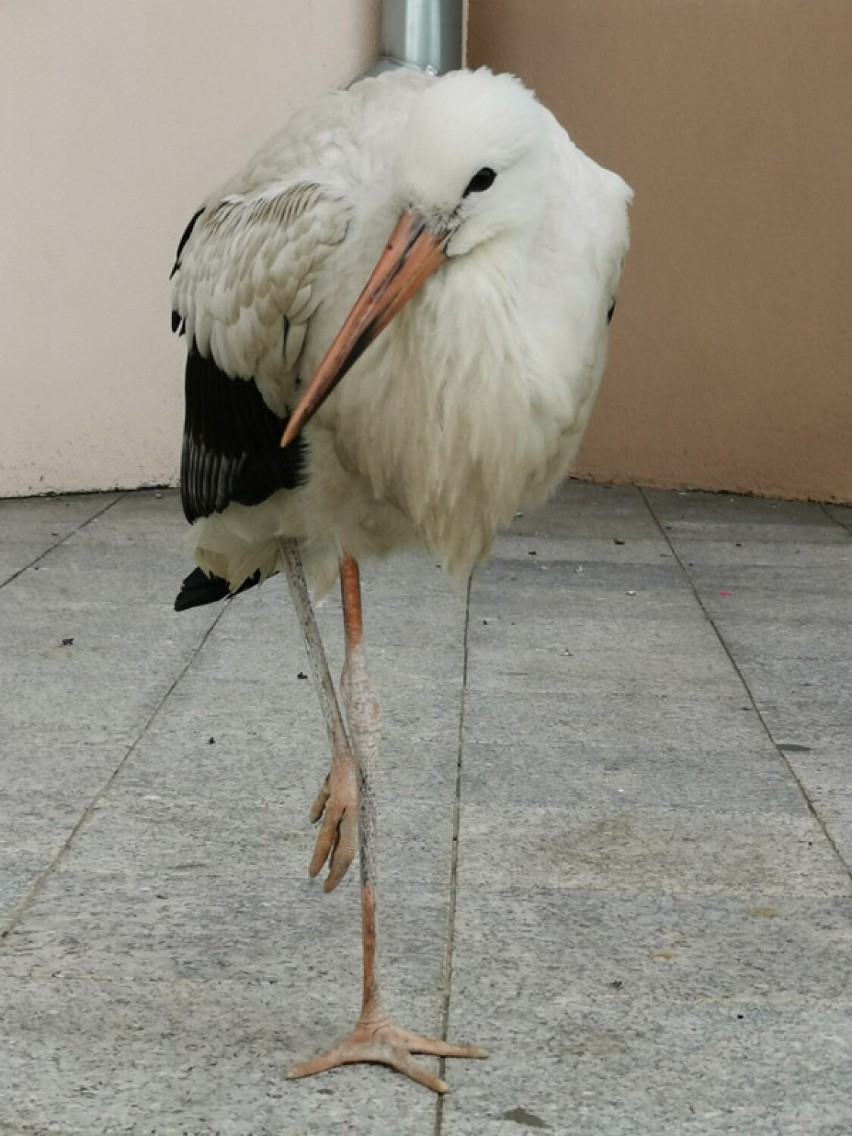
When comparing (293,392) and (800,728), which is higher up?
(293,392)

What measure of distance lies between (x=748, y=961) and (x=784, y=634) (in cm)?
328

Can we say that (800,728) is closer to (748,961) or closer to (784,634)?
(784,634)

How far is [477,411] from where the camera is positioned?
11.0 ft

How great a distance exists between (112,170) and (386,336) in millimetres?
7264

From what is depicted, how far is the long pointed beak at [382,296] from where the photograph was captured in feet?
10.4

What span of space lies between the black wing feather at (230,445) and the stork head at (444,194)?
2.20 feet

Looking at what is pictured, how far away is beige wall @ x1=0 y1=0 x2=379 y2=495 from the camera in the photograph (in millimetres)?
10156

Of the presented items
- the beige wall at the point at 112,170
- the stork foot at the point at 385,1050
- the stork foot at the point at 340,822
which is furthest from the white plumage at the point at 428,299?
the beige wall at the point at 112,170

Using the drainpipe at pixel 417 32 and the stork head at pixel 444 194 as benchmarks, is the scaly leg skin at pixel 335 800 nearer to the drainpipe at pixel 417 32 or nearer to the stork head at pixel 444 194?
the stork head at pixel 444 194

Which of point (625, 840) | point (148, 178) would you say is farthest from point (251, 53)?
point (625, 840)

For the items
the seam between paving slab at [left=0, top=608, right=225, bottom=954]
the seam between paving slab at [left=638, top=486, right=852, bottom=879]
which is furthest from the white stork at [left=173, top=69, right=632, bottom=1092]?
the seam between paving slab at [left=638, top=486, right=852, bottom=879]

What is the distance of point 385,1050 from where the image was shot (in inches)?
141

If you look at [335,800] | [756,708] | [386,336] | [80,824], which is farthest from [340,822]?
[756,708]

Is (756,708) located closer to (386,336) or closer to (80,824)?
(80,824)
